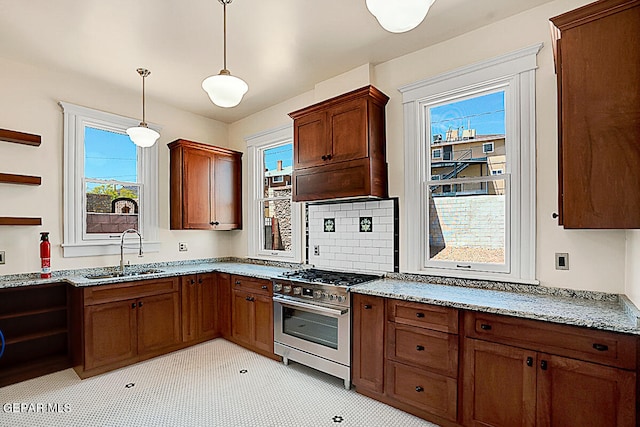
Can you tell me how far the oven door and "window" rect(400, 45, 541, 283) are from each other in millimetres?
859

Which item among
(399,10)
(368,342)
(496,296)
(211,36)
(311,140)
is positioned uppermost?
(211,36)

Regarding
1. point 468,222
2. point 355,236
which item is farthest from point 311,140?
point 468,222

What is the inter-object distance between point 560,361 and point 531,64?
2.03 metres

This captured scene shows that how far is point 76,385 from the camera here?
9.78 ft

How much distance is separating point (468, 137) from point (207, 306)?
3.39 meters

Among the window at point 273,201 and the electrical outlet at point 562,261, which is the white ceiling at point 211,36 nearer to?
the window at point 273,201

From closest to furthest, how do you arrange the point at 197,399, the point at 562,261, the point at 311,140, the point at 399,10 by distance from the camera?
the point at 399,10, the point at 562,261, the point at 197,399, the point at 311,140

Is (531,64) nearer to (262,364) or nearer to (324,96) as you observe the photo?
(324,96)

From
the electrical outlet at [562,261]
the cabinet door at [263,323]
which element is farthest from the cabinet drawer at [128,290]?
the electrical outlet at [562,261]

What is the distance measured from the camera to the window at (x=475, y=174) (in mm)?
2559

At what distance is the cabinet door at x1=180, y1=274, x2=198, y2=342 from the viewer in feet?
12.7

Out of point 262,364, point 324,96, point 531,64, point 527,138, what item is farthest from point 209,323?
point 531,64

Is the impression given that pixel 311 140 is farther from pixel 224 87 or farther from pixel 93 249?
pixel 93 249

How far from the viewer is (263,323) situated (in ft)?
12.0
